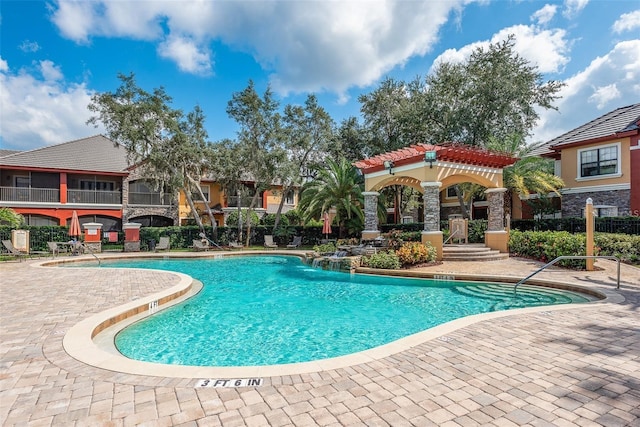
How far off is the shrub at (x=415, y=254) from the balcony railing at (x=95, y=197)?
25189 mm

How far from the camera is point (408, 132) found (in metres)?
24.9

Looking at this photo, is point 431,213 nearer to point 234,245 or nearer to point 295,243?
point 295,243

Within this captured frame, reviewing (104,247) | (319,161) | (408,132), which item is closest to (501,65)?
(408,132)

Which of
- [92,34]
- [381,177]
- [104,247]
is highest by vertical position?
[92,34]

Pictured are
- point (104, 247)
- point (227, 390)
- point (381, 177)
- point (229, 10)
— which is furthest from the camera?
point (104, 247)

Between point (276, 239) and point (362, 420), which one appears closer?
point (362, 420)

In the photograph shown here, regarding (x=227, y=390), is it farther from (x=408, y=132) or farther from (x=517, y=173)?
(x=408, y=132)

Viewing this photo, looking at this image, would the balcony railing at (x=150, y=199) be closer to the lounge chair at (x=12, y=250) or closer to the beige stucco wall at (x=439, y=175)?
the lounge chair at (x=12, y=250)

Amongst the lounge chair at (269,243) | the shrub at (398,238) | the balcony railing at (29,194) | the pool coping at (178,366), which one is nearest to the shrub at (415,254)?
the shrub at (398,238)

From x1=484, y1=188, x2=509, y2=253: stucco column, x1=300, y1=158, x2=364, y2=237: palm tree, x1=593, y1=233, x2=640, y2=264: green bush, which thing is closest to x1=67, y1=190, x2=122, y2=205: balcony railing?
x1=300, y1=158, x2=364, y2=237: palm tree

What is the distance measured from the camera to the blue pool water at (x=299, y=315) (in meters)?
5.87

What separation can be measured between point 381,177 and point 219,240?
13797mm

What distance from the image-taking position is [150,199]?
30.0 m

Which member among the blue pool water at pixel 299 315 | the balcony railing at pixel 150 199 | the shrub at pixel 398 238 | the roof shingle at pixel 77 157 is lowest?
the blue pool water at pixel 299 315
